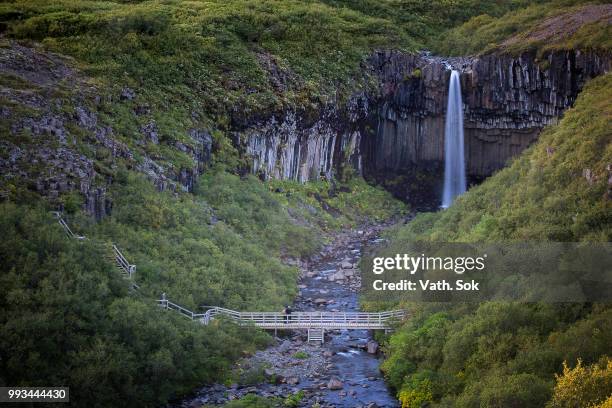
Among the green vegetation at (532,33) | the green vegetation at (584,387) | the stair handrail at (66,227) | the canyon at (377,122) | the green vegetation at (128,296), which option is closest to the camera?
the green vegetation at (584,387)

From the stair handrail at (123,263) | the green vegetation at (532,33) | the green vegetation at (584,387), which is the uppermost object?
the green vegetation at (532,33)

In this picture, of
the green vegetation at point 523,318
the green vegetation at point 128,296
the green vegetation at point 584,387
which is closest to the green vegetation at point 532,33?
the green vegetation at point 523,318

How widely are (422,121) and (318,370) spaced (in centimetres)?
3913

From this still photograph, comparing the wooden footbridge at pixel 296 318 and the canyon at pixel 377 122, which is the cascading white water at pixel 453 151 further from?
the wooden footbridge at pixel 296 318

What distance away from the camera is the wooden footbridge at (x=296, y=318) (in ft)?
117

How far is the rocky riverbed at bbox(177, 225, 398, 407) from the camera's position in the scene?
100 feet

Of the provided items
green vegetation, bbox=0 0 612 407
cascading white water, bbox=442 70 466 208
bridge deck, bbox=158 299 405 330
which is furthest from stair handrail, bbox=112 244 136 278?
cascading white water, bbox=442 70 466 208

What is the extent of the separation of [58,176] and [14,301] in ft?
32.5

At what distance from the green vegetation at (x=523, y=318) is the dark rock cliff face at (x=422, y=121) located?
12.4m

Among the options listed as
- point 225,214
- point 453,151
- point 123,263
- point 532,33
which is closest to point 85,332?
point 123,263

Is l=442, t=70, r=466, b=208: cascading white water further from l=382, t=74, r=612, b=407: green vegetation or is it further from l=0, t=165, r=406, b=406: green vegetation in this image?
l=0, t=165, r=406, b=406: green vegetation

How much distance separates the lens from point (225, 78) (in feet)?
194

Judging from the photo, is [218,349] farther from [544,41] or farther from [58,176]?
[544,41]

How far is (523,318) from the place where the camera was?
29562 millimetres
